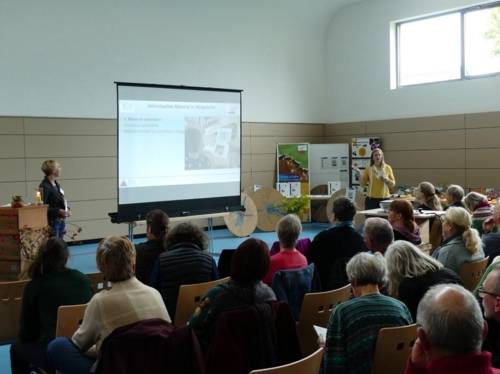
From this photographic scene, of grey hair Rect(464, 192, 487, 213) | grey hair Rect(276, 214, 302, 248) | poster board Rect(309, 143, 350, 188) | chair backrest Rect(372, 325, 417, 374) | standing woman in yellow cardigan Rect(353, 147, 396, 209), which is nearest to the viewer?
chair backrest Rect(372, 325, 417, 374)

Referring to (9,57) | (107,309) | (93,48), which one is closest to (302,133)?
(93,48)

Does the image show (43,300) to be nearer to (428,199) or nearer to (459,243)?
(459,243)

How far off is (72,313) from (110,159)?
661cm

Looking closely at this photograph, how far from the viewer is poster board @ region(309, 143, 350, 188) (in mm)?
11367

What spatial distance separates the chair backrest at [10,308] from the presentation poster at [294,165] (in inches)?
316

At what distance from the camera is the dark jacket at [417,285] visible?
2797 mm

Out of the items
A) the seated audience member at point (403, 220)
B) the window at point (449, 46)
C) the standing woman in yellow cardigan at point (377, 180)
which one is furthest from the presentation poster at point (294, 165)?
the seated audience member at point (403, 220)

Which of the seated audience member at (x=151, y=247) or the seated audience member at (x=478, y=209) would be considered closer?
the seated audience member at (x=151, y=247)

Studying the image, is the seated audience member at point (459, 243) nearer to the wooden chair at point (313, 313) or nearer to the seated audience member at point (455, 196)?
the wooden chair at point (313, 313)

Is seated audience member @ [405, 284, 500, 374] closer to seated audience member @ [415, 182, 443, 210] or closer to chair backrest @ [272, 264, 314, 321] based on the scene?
chair backrest @ [272, 264, 314, 321]

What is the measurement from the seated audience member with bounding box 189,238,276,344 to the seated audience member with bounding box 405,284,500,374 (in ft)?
3.22

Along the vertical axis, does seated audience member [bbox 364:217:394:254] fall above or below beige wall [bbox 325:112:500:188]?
Answer: below

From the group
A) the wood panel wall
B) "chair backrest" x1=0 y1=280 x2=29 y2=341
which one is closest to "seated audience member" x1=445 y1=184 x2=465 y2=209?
the wood panel wall

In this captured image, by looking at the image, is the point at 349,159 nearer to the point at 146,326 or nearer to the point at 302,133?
the point at 302,133
